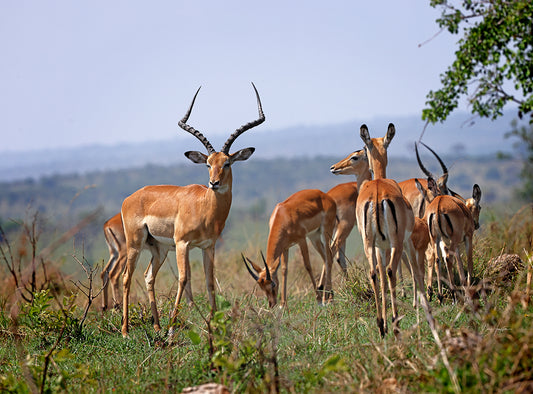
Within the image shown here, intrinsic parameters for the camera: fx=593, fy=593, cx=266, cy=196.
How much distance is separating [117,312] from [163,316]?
685 millimetres

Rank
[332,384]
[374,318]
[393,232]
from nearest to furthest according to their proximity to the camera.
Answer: [332,384]
[393,232]
[374,318]

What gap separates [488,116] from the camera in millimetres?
8484

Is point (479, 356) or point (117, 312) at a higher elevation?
point (479, 356)

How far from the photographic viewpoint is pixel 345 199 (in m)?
9.76

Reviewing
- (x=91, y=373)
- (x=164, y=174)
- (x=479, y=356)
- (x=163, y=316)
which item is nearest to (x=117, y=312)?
(x=163, y=316)

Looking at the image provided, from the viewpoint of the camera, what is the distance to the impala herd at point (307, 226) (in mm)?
5945

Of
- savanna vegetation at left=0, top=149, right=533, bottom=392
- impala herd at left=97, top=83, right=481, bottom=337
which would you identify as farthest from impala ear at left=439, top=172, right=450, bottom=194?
savanna vegetation at left=0, top=149, right=533, bottom=392

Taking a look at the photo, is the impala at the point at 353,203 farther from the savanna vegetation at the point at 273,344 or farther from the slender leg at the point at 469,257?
the savanna vegetation at the point at 273,344

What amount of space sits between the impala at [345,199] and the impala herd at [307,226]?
2 cm

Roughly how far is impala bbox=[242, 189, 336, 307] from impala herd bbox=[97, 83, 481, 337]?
15 mm

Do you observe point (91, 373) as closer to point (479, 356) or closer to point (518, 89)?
point (479, 356)

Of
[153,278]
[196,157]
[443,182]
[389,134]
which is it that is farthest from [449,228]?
[153,278]

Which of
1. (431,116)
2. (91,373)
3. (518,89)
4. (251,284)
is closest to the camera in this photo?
(91,373)

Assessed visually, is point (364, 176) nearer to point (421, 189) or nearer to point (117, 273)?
point (421, 189)
